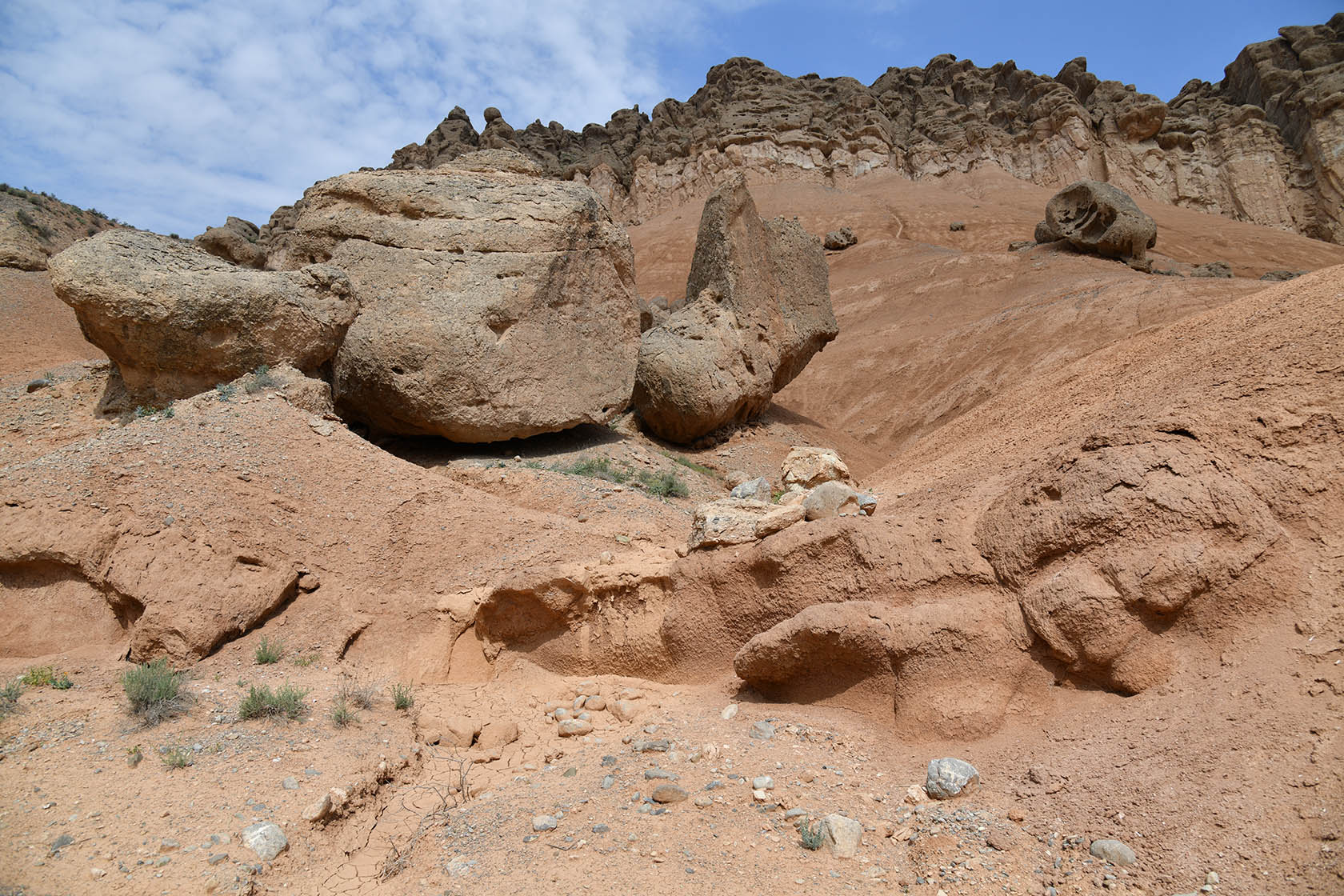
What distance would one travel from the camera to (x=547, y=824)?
3.43 m

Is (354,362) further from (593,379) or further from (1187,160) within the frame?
(1187,160)

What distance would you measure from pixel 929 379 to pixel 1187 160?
2648 cm

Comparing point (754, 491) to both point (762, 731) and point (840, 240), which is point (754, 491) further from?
point (840, 240)

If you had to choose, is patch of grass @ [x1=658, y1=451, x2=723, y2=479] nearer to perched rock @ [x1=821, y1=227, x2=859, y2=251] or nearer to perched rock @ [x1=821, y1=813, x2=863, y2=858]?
perched rock @ [x1=821, y1=813, x2=863, y2=858]

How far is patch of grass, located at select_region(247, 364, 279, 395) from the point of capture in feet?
22.4

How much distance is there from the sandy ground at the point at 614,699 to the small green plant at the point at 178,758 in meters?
0.02

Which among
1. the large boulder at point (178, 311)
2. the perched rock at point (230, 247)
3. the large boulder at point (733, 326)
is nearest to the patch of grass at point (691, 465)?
the large boulder at point (733, 326)

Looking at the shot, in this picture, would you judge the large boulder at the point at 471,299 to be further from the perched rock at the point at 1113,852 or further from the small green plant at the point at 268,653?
the perched rock at the point at 1113,852

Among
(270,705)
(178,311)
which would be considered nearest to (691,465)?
(178,311)

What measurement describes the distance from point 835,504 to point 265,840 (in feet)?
11.1

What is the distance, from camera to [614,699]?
4781 mm

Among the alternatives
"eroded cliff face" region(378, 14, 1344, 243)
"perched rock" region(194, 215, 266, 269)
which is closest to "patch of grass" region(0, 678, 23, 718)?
"perched rock" region(194, 215, 266, 269)

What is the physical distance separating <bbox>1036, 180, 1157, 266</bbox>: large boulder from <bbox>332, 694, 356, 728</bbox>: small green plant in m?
21.1

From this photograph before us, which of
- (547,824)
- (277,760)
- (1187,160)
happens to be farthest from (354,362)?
(1187,160)
